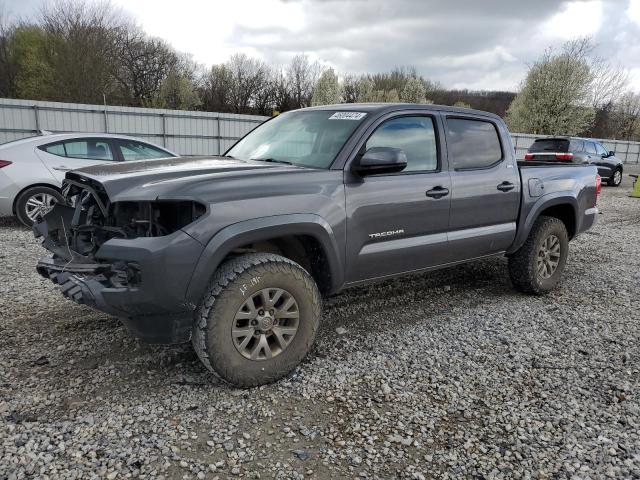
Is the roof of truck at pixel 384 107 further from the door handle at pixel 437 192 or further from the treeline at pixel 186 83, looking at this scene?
the treeline at pixel 186 83

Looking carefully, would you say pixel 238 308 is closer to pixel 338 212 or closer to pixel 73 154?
pixel 338 212

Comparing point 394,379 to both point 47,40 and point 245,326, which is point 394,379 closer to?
point 245,326

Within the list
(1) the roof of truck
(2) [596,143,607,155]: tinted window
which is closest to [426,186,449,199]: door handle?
(1) the roof of truck

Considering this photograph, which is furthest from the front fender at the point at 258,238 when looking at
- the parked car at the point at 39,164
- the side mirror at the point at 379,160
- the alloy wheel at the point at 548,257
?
the parked car at the point at 39,164

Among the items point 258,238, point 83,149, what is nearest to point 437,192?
point 258,238

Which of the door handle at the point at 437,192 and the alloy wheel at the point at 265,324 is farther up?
the door handle at the point at 437,192

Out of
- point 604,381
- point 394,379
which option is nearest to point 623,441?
point 604,381

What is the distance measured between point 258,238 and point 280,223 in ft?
0.54

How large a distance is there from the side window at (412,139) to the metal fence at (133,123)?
49.0ft

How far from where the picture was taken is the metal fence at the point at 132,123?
15.1 meters

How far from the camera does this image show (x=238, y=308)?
288 cm

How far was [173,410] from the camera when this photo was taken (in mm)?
2805

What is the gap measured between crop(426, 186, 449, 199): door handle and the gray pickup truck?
0.04 feet

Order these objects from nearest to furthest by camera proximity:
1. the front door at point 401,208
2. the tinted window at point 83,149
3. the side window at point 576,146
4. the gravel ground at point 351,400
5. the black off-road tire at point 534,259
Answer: the gravel ground at point 351,400 < the front door at point 401,208 < the black off-road tire at point 534,259 < the tinted window at point 83,149 < the side window at point 576,146
